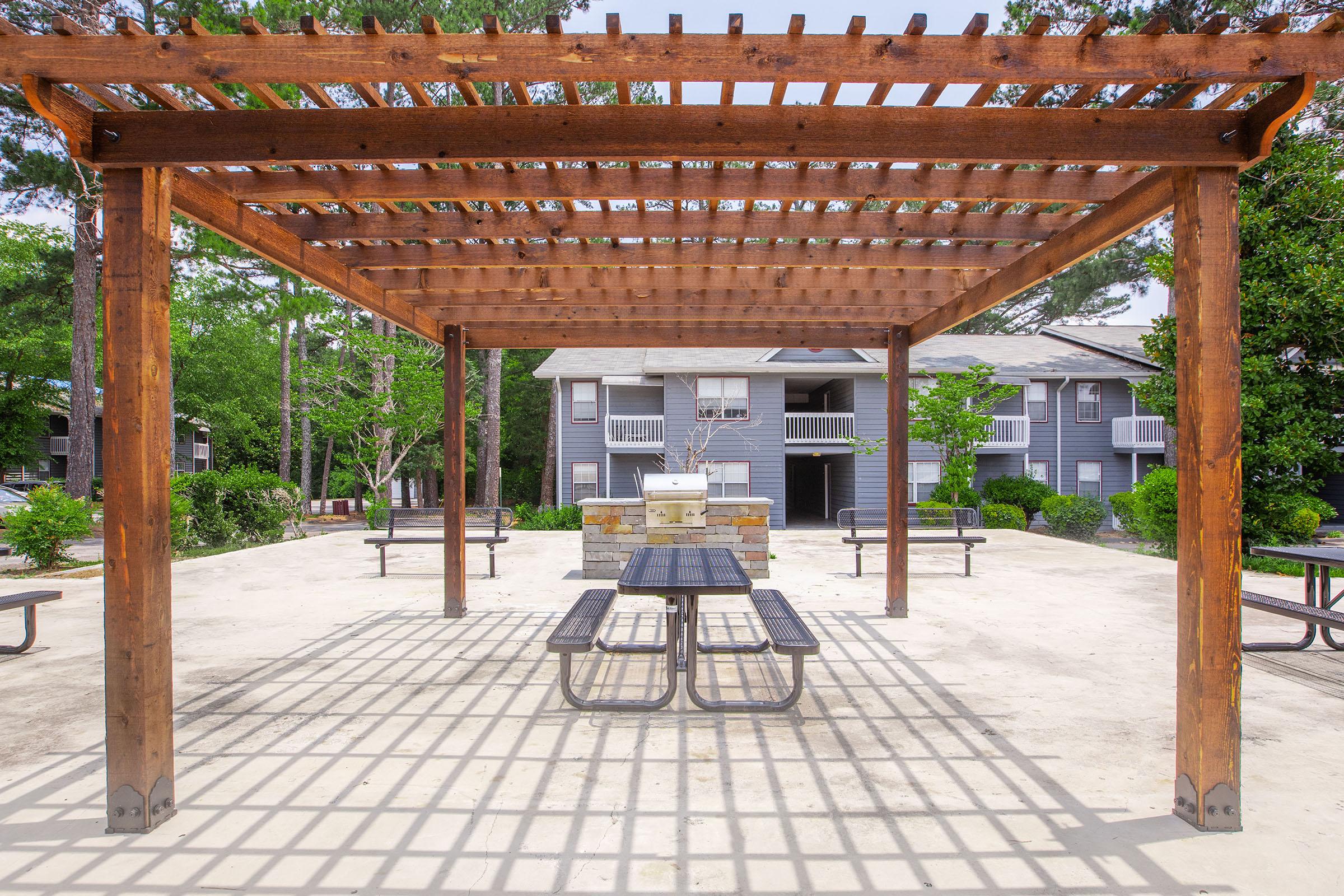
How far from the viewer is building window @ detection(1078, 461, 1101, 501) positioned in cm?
2225

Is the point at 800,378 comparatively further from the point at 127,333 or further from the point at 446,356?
the point at 127,333

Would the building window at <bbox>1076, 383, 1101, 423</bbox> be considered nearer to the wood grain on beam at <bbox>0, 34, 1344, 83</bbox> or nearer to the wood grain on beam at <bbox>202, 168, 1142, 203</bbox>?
the wood grain on beam at <bbox>202, 168, 1142, 203</bbox>

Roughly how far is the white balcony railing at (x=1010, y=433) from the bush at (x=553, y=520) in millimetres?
11858

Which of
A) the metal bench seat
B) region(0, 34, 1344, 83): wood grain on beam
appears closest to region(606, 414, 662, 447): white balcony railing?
the metal bench seat

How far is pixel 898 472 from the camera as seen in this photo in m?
6.80

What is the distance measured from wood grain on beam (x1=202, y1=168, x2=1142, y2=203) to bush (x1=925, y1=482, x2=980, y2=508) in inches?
538

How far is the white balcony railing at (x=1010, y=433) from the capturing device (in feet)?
68.9

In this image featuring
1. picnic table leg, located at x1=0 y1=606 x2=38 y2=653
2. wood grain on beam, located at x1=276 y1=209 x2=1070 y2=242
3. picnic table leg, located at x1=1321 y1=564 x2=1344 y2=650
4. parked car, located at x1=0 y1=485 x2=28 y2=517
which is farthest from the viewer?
parked car, located at x1=0 y1=485 x2=28 y2=517

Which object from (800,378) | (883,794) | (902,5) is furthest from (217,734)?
(800,378)

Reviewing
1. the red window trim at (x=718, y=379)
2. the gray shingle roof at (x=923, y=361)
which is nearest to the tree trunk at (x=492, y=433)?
the gray shingle roof at (x=923, y=361)

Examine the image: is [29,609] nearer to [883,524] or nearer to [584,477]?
[883,524]

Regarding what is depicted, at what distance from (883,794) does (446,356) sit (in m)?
5.37

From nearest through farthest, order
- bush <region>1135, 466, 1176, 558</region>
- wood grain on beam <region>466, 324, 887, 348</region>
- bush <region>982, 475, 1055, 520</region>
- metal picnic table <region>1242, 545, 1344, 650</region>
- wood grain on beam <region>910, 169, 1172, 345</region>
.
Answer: wood grain on beam <region>910, 169, 1172, 345</region>, metal picnic table <region>1242, 545, 1344, 650</region>, wood grain on beam <region>466, 324, 887, 348</region>, bush <region>1135, 466, 1176, 558</region>, bush <region>982, 475, 1055, 520</region>

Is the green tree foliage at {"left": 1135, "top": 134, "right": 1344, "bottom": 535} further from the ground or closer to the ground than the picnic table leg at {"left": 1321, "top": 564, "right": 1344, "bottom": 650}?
further from the ground
